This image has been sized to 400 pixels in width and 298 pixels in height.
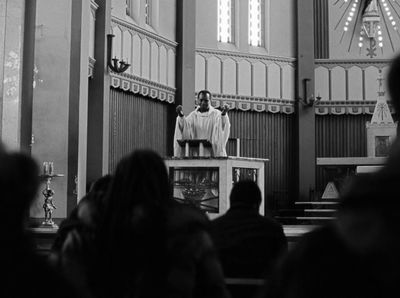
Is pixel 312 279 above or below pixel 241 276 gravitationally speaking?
above

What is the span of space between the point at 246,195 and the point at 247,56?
11.9 m

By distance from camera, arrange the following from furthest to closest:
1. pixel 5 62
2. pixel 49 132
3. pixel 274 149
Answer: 1. pixel 274 149
2. pixel 49 132
3. pixel 5 62

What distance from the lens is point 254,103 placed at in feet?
48.5

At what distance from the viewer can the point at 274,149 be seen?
48.8ft

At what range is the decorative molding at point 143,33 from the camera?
11930mm

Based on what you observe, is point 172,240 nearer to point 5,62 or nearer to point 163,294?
point 163,294

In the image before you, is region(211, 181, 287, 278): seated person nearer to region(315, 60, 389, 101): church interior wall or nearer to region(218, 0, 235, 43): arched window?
region(218, 0, 235, 43): arched window

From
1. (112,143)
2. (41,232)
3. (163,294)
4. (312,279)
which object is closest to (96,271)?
(163,294)

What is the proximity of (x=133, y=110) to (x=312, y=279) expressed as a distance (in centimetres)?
1109

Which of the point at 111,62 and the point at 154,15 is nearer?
the point at 111,62

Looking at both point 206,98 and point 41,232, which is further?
point 206,98

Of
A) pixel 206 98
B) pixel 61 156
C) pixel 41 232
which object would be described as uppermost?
pixel 206 98

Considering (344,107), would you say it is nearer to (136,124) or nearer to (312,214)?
(312,214)

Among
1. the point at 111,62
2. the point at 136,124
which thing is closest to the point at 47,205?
the point at 111,62
